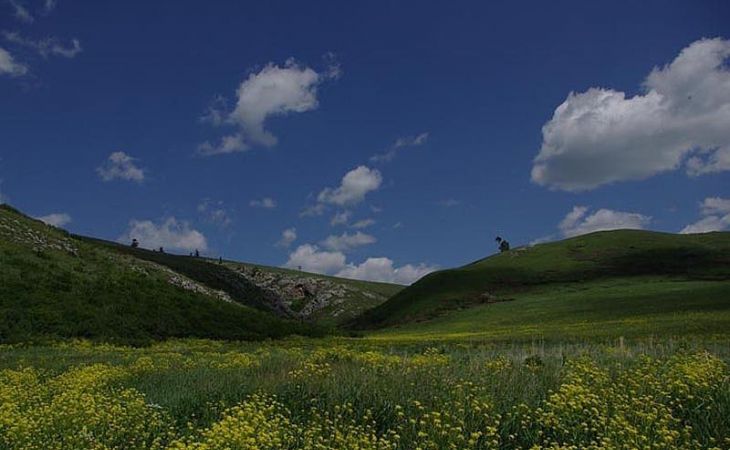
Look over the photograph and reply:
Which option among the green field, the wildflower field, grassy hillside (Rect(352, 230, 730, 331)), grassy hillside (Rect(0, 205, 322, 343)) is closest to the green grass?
the green field

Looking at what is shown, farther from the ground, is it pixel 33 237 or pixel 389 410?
pixel 33 237

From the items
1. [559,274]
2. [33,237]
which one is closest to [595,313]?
[559,274]

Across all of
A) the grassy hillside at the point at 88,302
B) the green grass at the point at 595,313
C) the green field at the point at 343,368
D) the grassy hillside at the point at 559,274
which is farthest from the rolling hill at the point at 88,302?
the grassy hillside at the point at 559,274

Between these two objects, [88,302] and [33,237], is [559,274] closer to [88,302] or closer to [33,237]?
[33,237]

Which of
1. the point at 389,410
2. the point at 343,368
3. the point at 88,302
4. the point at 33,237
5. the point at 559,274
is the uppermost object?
the point at 559,274

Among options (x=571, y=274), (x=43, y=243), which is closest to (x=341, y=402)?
(x=43, y=243)

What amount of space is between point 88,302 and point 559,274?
315 ft

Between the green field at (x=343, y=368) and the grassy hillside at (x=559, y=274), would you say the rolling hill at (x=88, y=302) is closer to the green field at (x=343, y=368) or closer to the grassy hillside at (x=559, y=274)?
the green field at (x=343, y=368)

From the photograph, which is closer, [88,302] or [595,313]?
[88,302]

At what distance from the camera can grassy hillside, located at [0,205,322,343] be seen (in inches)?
1444

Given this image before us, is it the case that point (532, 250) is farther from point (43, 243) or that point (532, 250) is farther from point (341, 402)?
point (341, 402)

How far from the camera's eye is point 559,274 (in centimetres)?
11738

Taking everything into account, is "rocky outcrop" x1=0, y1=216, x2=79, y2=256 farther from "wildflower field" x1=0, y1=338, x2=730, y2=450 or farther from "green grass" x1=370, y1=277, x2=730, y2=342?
"wildflower field" x1=0, y1=338, x2=730, y2=450

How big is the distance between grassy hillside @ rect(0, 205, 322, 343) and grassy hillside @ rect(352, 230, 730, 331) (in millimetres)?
38833
